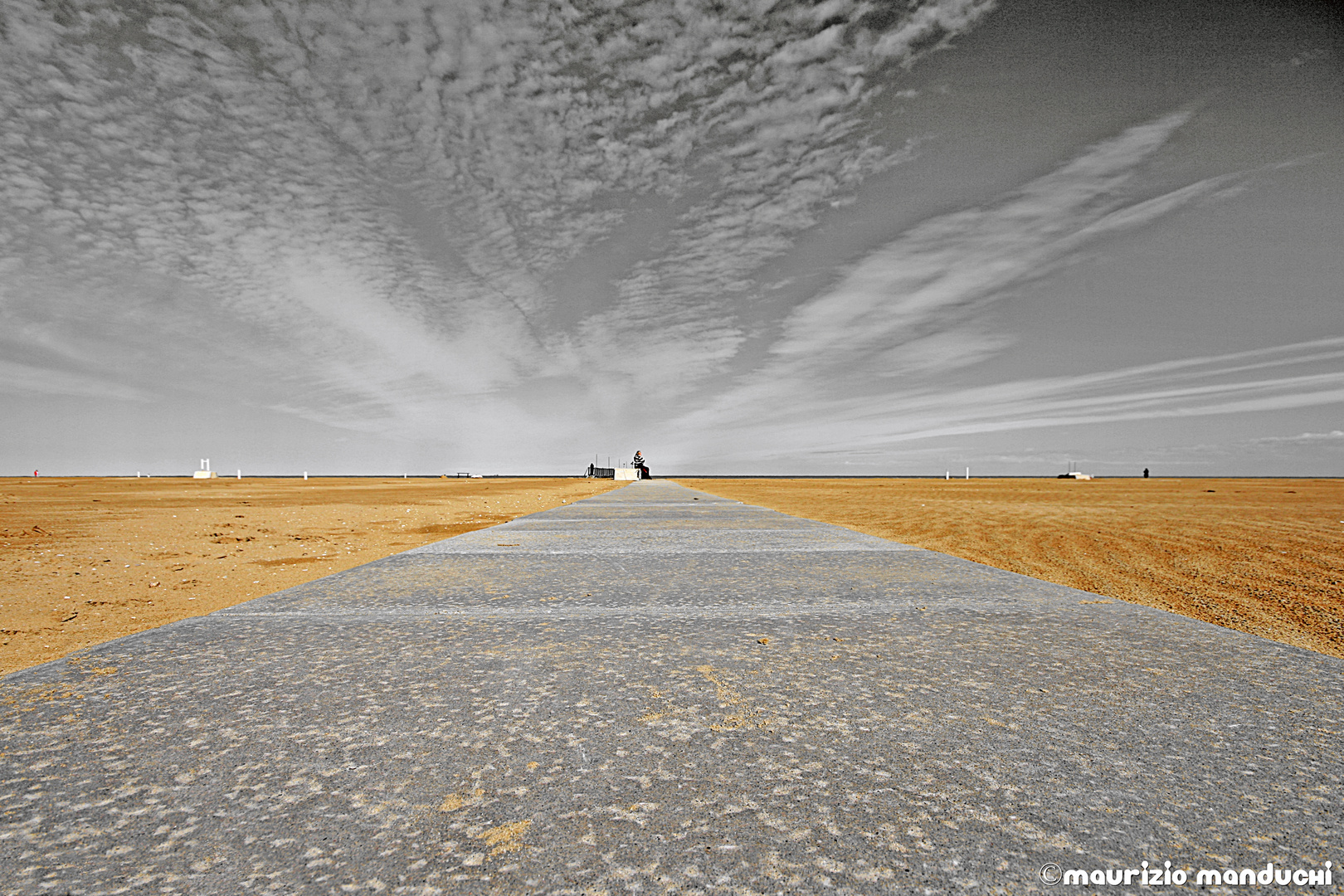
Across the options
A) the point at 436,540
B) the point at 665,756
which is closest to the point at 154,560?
the point at 436,540

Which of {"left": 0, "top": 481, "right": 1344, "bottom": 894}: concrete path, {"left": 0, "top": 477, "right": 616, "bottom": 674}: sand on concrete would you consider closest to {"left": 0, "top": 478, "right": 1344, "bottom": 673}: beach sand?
{"left": 0, "top": 477, "right": 616, "bottom": 674}: sand on concrete

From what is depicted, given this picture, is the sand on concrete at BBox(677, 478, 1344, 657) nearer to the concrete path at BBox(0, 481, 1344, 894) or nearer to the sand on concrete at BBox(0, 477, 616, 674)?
the concrete path at BBox(0, 481, 1344, 894)

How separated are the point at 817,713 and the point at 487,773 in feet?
3.75

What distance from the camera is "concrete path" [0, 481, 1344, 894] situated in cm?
144

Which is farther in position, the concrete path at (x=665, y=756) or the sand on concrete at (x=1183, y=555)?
the sand on concrete at (x=1183, y=555)

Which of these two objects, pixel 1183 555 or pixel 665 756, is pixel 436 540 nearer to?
pixel 665 756

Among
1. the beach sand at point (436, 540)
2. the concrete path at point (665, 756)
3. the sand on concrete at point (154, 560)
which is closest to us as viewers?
the concrete path at point (665, 756)

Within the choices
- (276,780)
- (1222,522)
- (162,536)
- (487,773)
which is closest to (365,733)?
(276,780)

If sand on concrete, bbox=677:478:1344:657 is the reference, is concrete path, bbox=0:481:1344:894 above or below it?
above

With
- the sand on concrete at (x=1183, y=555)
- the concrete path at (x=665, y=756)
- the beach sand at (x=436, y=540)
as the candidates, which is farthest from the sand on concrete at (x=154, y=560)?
the sand on concrete at (x=1183, y=555)

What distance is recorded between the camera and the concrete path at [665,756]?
1.44m

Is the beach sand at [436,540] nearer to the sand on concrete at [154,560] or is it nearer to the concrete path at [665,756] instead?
the sand on concrete at [154,560]

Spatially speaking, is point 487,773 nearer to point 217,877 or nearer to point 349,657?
point 217,877

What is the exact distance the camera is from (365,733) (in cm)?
211
